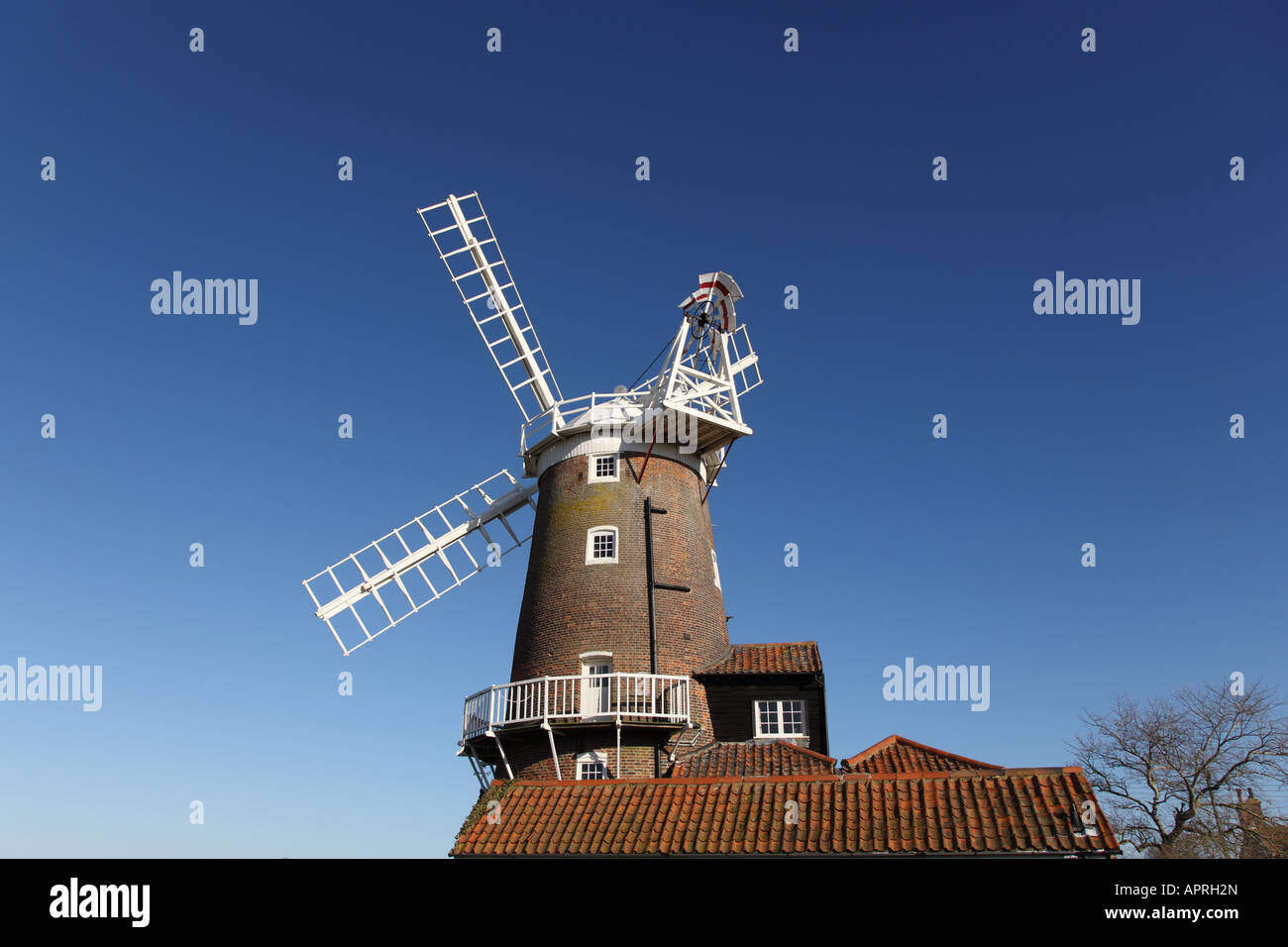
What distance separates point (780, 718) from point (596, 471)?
344 inches

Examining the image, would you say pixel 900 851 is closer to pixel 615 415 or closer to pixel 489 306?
pixel 615 415

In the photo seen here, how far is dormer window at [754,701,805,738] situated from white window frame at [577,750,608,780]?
4.46 metres

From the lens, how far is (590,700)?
23156 mm

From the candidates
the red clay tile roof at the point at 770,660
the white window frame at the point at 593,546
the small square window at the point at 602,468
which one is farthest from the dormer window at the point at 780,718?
the small square window at the point at 602,468

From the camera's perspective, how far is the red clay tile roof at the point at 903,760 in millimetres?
21250

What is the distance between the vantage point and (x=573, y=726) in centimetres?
2231

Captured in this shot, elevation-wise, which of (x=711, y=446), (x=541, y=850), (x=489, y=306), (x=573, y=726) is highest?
(x=489, y=306)

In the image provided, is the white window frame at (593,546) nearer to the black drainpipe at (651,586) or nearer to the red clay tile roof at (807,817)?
the black drainpipe at (651,586)

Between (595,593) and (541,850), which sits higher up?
(595,593)

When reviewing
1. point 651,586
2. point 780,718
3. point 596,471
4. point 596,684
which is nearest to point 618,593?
point 651,586

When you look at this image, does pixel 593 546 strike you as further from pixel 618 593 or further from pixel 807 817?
pixel 807 817
